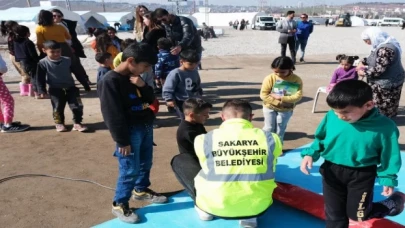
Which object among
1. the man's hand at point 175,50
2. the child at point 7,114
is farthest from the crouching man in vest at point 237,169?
the child at point 7,114

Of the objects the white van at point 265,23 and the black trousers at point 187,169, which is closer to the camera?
the black trousers at point 187,169

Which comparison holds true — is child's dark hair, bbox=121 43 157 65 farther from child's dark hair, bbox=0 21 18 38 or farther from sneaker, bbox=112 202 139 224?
child's dark hair, bbox=0 21 18 38

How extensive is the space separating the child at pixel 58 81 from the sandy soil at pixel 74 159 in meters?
0.34

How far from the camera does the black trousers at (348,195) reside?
7.82ft

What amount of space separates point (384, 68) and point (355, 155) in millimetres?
2957

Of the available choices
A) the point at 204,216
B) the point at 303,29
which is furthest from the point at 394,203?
the point at 303,29

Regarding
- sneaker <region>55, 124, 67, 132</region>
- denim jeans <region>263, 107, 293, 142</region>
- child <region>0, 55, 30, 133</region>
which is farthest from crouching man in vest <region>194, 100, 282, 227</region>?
child <region>0, 55, 30, 133</region>

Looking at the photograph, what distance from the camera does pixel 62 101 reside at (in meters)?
5.50

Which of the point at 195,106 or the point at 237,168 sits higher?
the point at 195,106

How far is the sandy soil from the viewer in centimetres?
338

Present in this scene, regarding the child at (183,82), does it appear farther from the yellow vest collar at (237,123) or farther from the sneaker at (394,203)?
the sneaker at (394,203)

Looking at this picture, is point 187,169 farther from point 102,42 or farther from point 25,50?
point 25,50

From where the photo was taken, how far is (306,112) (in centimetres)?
658

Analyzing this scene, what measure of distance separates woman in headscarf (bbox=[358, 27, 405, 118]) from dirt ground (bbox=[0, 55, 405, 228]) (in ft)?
2.19
